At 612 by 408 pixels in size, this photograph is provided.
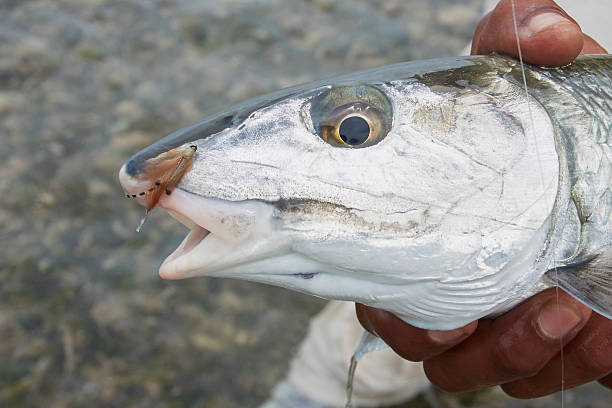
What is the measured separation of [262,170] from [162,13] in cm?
367

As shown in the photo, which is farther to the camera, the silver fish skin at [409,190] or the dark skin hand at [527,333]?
the dark skin hand at [527,333]

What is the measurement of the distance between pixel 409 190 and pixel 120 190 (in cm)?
241

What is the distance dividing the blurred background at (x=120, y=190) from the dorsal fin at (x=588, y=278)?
1.52 meters

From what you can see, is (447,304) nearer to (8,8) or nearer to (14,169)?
(14,169)

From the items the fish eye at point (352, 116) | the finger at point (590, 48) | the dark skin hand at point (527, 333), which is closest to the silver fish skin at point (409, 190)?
the fish eye at point (352, 116)

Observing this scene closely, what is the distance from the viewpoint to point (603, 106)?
1185 mm

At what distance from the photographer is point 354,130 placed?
1.04m

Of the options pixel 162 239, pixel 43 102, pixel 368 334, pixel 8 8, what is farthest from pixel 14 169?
pixel 368 334

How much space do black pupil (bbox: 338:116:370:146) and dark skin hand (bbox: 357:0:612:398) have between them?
508mm

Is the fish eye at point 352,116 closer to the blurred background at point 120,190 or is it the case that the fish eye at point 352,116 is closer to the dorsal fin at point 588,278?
the dorsal fin at point 588,278

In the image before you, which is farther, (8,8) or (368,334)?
(8,8)

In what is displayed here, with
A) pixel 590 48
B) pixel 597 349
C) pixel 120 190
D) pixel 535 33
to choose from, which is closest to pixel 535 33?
pixel 535 33

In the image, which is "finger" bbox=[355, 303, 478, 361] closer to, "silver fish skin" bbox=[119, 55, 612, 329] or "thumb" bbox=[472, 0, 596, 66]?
"silver fish skin" bbox=[119, 55, 612, 329]

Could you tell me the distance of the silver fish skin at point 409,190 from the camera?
99cm
